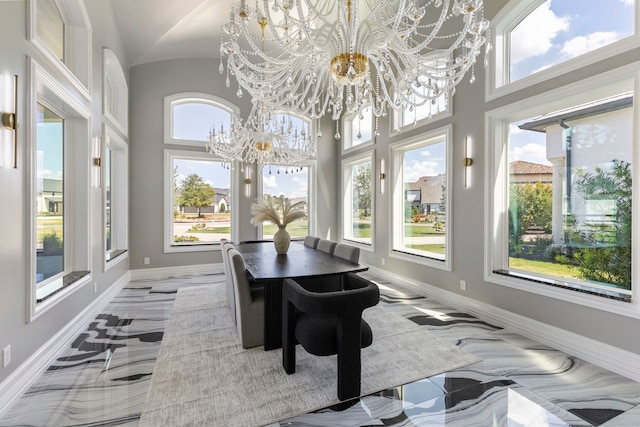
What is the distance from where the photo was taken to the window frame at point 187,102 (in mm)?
5383

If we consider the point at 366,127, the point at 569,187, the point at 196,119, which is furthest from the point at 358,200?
the point at 569,187

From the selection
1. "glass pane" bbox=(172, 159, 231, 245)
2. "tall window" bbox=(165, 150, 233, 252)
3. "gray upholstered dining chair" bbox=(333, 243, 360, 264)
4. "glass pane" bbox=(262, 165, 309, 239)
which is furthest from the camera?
"glass pane" bbox=(262, 165, 309, 239)

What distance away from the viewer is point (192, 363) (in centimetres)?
242

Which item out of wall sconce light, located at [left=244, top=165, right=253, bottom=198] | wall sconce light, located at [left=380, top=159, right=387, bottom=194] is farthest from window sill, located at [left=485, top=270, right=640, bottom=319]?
wall sconce light, located at [left=244, top=165, right=253, bottom=198]

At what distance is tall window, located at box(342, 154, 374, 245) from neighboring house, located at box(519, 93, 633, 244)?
117 inches

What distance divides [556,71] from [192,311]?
466 centimetres

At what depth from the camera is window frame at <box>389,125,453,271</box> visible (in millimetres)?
3883

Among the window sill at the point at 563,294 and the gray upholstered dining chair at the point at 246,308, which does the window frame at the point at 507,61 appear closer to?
the window sill at the point at 563,294

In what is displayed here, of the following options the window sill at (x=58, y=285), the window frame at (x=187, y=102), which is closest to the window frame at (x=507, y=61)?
the window frame at (x=187, y=102)

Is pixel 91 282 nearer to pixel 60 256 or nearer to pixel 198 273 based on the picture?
pixel 60 256

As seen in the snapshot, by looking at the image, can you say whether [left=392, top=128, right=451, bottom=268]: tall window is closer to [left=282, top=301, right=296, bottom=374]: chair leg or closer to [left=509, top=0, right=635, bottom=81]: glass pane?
[left=509, top=0, right=635, bottom=81]: glass pane

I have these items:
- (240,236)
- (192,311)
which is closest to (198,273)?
(240,236)

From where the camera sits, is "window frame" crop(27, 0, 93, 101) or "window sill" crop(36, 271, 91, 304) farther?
"window frame" crop(27, 0, 93, 101)

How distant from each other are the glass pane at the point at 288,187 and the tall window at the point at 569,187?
3.80 metres
